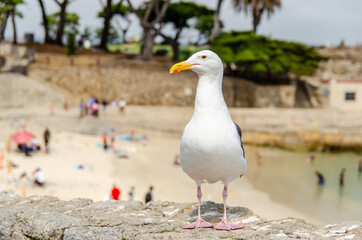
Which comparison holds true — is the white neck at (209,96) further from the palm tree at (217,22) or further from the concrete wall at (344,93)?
the palm tree at (217,22)

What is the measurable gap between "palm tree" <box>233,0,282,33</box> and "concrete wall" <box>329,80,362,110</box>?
10296mm

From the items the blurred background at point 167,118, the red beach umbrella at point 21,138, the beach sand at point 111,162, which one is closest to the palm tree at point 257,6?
the blurred background at point 167,118

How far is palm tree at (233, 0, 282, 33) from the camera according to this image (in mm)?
42844

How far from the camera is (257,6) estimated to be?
42.9m

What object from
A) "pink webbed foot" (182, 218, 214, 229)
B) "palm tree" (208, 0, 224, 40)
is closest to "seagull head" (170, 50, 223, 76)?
"pink webbed foot" (182, 218, 214, 229)

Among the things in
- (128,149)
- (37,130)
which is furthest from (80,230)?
(37,130)

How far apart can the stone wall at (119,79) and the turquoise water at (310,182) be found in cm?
1061

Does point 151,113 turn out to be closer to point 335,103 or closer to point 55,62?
point 55,62

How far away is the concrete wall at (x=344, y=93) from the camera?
1506 inches

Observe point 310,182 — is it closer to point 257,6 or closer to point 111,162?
point 111,162

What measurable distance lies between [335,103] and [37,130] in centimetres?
2818

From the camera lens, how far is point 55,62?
119ft

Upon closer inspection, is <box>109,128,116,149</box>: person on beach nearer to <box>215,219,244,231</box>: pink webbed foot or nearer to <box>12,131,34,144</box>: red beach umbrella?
<box>12,131,34,144</box>: red beach umbrella

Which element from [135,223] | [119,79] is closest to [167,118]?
[119,79]
